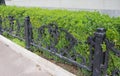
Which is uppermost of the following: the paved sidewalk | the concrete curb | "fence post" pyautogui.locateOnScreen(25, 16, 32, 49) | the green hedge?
the green hedge

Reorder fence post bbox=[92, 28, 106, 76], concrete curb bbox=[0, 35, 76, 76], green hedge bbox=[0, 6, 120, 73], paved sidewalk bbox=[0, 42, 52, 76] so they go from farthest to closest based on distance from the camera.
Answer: paved sidewalk bbox=[0, 42, 52, 76] < concrete curb bbox=[0, 35, 76, 76] < green hedge bbox=[0, 6, 120, 73] < fence post bbox=[92, 28, 106, 76]

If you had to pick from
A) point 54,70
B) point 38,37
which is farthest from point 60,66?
point 38,37

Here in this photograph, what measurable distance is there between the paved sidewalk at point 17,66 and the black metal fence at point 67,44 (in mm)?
448

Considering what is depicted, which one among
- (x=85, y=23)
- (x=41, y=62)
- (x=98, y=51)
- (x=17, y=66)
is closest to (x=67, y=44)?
(x=85, y=23)

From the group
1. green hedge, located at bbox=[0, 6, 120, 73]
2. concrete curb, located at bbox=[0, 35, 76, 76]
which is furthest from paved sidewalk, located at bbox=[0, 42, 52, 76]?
green hedge, located at bbox=[0, 6, 120, 73]

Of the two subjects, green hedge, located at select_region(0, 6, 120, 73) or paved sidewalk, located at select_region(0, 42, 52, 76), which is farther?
paved sidewalk, located at select_region(0, 42, 52, 76)

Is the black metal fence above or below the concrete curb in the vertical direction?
above

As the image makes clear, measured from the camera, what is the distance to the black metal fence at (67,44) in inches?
149

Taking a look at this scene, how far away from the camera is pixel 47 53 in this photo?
5766 millimetres

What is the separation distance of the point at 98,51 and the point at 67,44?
1.17 meters

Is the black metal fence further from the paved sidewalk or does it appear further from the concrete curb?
the paved sidewalk

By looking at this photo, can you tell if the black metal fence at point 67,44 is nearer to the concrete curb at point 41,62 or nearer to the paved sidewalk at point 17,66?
the concrete curb at point 41,62

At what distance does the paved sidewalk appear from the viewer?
5.15 m

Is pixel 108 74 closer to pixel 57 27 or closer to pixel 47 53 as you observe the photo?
pixel 57 27
